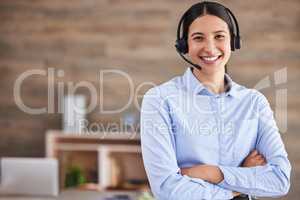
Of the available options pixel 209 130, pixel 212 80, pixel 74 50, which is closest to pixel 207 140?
pixel 209 130

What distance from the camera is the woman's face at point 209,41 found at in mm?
979

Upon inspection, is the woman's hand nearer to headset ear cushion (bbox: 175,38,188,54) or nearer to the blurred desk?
headset ear cushion (bbox: 175,38,188,54)

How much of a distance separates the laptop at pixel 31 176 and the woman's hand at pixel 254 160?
168cm

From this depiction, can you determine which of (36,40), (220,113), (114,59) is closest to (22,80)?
(36,40)

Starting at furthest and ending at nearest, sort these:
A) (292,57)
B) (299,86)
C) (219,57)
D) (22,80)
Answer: (22,80) → (292,57) → (299,86) → (219,57)

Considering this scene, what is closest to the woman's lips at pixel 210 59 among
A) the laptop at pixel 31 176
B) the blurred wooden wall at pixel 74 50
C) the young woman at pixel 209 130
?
the young woman at pixel 209 130

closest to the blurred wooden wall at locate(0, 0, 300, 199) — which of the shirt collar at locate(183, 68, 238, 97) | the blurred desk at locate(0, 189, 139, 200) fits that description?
the blurred desk at locate(0, 189, 139, 200)

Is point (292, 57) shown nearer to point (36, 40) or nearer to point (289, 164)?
point (289, 164)

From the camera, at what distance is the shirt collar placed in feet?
3.41

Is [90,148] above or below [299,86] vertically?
below

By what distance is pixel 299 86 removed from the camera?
1.33 meters

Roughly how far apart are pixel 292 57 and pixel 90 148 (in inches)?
65.5

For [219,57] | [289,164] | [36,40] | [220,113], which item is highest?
[36,40]

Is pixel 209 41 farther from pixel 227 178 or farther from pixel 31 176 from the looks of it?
pixel 31 176
